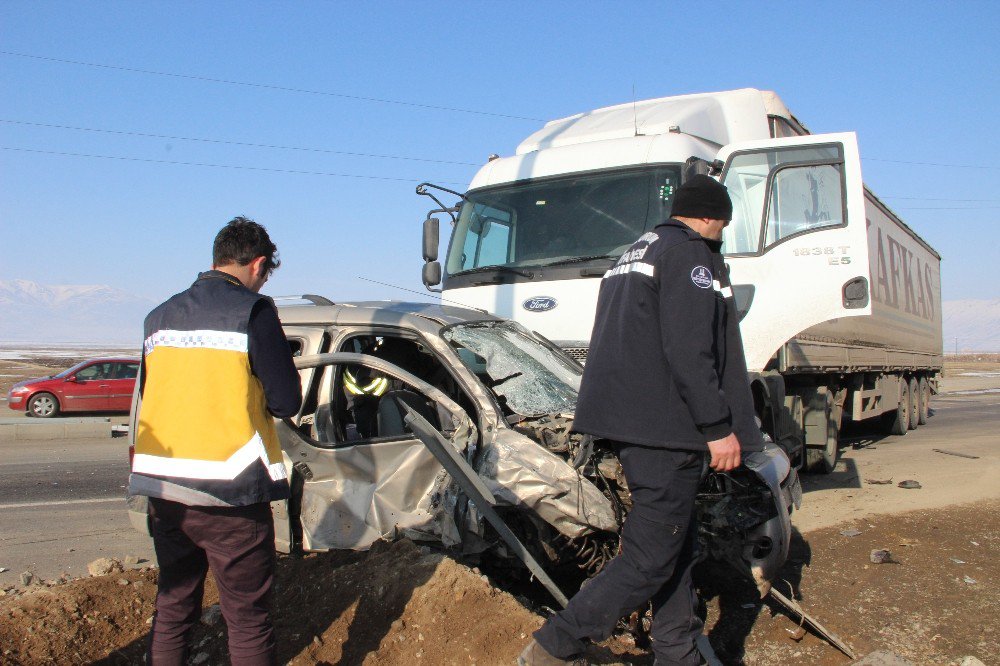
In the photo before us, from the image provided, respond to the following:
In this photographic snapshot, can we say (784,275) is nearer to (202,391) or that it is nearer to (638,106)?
(638,106)

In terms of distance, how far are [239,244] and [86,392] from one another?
17.2 metres

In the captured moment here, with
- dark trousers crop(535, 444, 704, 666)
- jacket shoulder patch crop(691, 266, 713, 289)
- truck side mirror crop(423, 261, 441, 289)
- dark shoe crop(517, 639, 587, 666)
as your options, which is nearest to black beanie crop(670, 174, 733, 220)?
jacket shoulder patch crop(691, 266, 713, 289)

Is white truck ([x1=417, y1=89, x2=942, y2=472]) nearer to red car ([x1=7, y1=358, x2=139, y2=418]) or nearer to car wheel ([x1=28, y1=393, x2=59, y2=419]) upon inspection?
red car ([x1=7, y1=358, x2=139, y2=418])

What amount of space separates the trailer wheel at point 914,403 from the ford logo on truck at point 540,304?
9.93m

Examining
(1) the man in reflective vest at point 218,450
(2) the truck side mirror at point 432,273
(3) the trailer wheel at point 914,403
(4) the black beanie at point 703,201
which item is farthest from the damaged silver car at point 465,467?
(3) the trailer wheel at point 914,403

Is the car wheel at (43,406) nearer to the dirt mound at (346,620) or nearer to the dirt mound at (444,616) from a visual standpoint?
the dirt mound at (444,616)

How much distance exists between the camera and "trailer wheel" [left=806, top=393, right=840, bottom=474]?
8.95m

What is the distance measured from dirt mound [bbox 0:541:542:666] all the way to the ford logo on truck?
3283 millimetres

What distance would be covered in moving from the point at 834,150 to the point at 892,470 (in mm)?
4414

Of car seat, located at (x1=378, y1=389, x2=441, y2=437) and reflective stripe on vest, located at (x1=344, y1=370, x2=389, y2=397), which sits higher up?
reflective stripe on vest, located at (x1=344, y1=370, x2=389, y2=397)

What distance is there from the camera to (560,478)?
3705 millimetres

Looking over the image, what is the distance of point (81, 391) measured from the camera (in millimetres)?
18000

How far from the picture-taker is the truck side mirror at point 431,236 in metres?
8.15

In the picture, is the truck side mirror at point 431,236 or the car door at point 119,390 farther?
the car door at point 119,390
